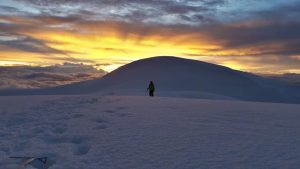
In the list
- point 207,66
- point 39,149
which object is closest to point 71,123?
point 39,149

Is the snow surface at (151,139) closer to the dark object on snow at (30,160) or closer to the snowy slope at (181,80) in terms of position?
the dark object on snow at (30,160)

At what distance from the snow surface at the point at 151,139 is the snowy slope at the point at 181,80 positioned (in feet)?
206

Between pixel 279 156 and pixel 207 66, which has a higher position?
pixel 207 66

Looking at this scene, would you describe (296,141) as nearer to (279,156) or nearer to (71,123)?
(279,156)

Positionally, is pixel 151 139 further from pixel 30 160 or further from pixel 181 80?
pixel 181 80

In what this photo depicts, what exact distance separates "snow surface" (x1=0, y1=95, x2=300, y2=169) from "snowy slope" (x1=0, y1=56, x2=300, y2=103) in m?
62.7

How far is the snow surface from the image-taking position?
21.9 feet

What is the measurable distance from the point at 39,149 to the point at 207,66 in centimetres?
9111

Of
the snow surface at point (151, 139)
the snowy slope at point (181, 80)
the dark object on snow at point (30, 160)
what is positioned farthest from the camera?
the snowy slope at point (181, 80)

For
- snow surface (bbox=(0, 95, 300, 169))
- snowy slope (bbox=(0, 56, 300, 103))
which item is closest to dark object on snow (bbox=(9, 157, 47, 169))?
snow surface (bbox=(0, 95, 300, 169))

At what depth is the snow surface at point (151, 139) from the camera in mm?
6660

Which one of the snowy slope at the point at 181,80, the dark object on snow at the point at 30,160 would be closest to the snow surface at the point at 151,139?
the dark object on snow at the point at 30,160

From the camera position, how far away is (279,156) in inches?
265

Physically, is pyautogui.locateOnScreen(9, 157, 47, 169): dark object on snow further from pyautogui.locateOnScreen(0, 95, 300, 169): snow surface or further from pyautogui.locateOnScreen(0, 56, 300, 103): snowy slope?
pyautogui.locateOnScreen(0, 56, 300, 103): snowy slope
